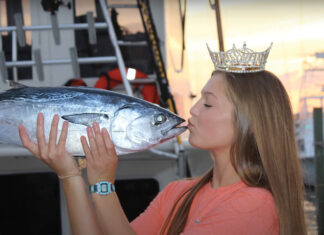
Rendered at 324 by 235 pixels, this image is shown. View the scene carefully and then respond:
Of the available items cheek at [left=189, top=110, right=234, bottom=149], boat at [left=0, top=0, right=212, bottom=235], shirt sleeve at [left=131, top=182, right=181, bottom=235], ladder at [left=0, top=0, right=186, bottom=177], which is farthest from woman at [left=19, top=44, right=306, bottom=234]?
boat at [left=0, top=0, right=212, bottom=235]

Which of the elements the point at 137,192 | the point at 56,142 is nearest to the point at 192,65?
the point at 137,192

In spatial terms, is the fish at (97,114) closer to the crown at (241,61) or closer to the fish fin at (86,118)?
the fish fin at (86,118)

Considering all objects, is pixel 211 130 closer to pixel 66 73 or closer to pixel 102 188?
pixel 102 188

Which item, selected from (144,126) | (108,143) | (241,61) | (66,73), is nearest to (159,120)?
(144,126)

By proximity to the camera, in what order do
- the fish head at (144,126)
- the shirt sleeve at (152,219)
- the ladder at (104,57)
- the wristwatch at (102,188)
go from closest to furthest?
the fish head at (144,126)
the wristwatch at (102,188)
the shirt sleeve at (152,219)
the ladder at (104,57)

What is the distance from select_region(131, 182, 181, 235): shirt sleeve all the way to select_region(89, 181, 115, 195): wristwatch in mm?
342

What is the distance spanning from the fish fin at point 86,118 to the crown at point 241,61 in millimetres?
524

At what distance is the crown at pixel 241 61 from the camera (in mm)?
1672

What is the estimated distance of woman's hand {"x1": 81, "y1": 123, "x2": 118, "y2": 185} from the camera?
4.82 feet

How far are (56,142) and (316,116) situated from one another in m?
4.08

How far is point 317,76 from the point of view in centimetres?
600

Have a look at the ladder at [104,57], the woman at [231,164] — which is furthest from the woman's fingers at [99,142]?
the ladder at [104,57]

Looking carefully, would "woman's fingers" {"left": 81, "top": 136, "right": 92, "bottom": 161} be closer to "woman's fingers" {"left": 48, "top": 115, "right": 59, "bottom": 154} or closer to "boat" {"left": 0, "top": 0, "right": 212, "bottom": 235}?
"woman's fingers" {"left": 48, "top": 115, "right": 59, "bottom": 154}

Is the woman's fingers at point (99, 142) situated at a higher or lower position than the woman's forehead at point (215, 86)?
lower
